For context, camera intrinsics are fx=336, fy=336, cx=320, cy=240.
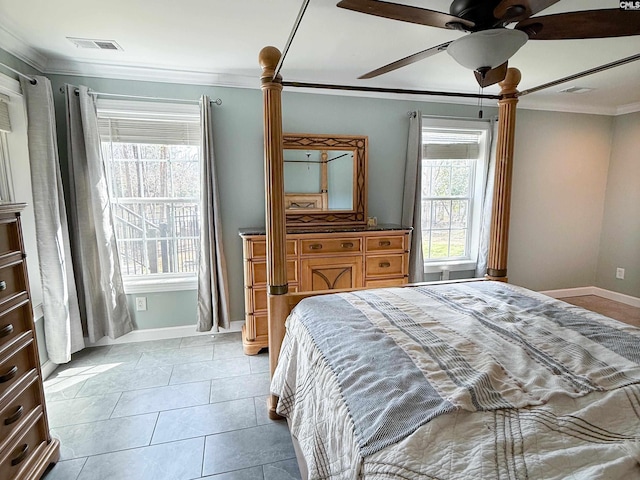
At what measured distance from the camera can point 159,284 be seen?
122 inches

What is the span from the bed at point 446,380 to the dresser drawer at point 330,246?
0.96m

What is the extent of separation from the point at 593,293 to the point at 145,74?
580 cm

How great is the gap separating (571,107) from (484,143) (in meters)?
1.28

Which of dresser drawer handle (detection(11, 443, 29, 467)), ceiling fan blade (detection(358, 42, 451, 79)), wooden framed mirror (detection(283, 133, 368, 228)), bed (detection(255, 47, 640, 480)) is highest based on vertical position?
ceiling fan blade (detection(358, 42, 451, 79))

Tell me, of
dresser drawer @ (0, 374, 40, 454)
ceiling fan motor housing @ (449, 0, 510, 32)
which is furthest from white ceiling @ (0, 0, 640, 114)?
dresser drawer @ (0, 374, 40, 454)

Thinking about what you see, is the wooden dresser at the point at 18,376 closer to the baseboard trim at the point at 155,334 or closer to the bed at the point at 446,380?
the bed at the point at 446,380

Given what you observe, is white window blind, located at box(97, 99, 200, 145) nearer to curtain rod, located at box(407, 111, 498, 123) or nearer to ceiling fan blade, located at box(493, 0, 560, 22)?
curtain rod, located at box(407, 111, 498, 123)

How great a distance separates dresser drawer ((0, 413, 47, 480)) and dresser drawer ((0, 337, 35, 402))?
9.1 inches

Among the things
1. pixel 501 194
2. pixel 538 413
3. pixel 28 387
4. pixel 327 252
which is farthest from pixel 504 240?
pixel 28 387

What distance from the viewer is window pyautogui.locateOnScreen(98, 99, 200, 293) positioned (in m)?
2.92

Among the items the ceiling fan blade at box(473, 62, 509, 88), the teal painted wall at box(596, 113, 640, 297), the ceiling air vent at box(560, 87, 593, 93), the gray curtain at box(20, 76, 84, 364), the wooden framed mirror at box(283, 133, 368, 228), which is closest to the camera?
the ceiling fan blade at box(473, 62, 509, 88)

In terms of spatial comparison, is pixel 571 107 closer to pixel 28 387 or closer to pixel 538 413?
pixel 538 413

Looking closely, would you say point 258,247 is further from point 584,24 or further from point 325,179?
point 584,24

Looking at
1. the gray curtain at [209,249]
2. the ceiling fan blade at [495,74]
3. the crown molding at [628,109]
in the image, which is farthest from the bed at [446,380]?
the crown molding at [628,109]
